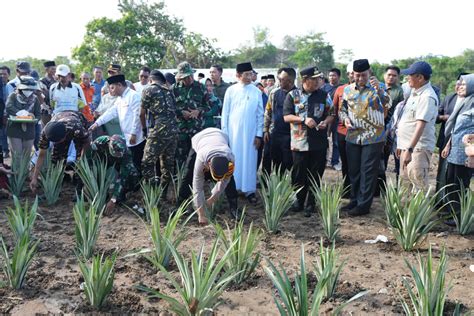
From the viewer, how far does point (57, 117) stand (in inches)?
203

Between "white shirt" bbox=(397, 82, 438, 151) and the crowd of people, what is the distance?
10 millimetres

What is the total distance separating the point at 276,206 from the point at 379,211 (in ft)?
5.30

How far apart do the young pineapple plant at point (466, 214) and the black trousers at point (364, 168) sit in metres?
0.90

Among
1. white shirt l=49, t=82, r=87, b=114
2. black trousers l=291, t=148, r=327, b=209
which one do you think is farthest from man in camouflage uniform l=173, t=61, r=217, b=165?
white shirt l=49, t=82, r=87, b=114

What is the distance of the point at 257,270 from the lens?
11.7 ft

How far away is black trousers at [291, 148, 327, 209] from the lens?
16.7 feet

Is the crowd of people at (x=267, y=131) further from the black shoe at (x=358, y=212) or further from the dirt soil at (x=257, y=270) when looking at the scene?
the dirt soil at (x=257, y=270)

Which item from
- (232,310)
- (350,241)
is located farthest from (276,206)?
(232,310)

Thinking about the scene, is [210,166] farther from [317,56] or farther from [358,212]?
[317,56]

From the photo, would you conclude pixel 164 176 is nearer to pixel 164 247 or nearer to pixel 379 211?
pixel 164 247

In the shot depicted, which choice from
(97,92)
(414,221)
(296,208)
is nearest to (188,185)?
(296,208)

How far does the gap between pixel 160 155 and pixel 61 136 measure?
1.10 metres

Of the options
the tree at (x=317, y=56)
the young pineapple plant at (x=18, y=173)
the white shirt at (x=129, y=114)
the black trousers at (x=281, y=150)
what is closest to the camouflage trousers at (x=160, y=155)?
the white shirt at (x=129, y=114)

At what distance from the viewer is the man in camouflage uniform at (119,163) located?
4707 millimetres
